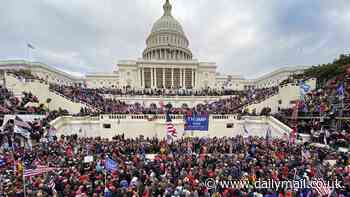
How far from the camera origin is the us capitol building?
7119 centimetres

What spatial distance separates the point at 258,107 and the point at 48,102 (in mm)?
30479

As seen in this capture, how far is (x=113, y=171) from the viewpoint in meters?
10.3

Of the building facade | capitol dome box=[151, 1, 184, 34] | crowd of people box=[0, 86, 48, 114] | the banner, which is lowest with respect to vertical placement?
the banner

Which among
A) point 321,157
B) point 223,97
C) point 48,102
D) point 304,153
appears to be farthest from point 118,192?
point 223,97

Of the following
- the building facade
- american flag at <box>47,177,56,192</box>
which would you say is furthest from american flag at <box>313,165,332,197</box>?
the building facade

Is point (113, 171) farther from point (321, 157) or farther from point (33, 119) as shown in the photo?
point (33, 119)

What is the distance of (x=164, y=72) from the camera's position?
7106cm

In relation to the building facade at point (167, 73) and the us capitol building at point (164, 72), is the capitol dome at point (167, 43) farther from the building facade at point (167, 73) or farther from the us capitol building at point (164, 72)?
the building facade at point (167, 73)

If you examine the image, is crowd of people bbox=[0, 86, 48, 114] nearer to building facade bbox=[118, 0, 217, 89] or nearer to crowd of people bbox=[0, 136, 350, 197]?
crowd of people bbox=[0, 136, 350, 197]

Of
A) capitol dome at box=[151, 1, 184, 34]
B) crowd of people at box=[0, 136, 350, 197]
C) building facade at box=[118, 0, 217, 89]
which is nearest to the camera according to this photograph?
crowd of people at box=[0, 136, 350, 197]

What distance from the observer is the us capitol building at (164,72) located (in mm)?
71188

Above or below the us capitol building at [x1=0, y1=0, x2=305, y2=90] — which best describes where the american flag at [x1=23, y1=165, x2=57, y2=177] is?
below

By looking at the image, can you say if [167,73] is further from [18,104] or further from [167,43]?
[18,104]

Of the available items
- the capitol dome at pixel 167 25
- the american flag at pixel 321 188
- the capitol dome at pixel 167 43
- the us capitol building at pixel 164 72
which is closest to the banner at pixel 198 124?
the american flag at pixel 321 188
